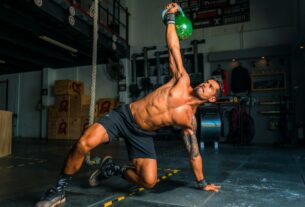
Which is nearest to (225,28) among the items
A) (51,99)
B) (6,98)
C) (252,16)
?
(252,16)

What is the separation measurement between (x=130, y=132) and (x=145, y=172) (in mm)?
352

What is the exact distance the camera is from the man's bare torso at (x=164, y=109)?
7.54 ft

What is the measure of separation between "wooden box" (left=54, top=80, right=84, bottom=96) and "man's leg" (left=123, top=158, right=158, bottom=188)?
7.44m

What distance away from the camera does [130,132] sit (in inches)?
92.0

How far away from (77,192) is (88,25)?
5316 mm

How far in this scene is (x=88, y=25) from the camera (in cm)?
699

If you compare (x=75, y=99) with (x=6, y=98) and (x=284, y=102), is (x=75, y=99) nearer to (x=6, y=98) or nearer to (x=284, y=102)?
(x=6, y=98)

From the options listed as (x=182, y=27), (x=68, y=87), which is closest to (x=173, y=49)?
(x=182, y=27)

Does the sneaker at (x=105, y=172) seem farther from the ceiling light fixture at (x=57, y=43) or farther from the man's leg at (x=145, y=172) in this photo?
the ceiling light fixture at (x=57, y=43)

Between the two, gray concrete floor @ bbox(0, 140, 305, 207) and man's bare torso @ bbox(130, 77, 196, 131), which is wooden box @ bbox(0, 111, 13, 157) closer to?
gray concrete floor @ bbox(0, 140, 305, 207)

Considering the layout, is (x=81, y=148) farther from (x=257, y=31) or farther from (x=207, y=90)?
(x=257, y=31)

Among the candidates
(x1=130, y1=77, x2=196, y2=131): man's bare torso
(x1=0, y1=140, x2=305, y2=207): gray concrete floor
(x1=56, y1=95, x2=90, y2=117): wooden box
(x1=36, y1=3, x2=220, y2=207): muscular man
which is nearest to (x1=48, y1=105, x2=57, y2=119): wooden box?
(x1=56, y1=95, x2=90, y2=117): wooden box

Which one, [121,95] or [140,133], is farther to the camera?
[121,95]

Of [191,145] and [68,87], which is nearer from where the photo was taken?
[191,145]
